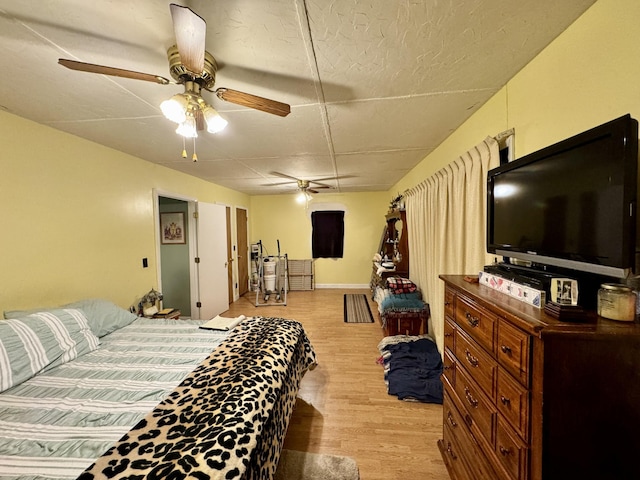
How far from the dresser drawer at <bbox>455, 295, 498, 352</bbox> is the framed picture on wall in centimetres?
418

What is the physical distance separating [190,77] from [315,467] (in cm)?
235

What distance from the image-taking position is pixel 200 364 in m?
1.53

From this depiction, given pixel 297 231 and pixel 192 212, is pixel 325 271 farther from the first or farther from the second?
pixel 192 212

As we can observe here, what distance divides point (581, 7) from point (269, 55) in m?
1.29

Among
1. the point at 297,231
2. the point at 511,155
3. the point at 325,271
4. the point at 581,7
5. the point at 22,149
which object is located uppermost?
the point at 581,7

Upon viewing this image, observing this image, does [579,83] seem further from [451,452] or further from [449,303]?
[451,452]

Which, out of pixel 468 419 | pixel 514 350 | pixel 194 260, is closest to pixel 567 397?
pixel 514 350

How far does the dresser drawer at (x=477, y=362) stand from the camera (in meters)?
0.99

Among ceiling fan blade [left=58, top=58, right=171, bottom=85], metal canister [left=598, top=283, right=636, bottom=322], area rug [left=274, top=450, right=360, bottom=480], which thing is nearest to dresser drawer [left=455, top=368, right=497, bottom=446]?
metal canister [left=598, top=283, right=636, bottom=322]

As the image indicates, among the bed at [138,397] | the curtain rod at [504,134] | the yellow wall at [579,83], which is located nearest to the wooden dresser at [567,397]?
the yellow wall at [579,83]

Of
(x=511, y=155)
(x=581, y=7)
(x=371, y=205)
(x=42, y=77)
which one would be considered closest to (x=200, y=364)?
(x=42, y=77)

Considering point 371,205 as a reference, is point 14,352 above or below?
below

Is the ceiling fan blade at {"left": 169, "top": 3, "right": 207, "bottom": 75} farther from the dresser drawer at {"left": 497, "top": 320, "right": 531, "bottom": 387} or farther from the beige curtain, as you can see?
the beige curtain

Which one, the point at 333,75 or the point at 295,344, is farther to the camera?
the point at 295,344
